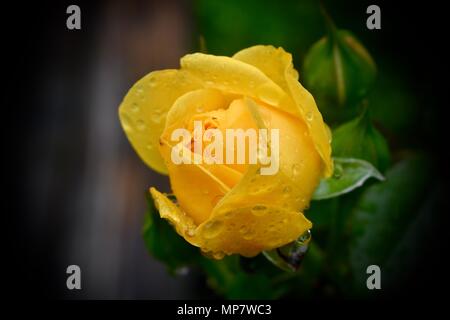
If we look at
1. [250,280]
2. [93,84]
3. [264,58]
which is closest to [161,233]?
[250,280]

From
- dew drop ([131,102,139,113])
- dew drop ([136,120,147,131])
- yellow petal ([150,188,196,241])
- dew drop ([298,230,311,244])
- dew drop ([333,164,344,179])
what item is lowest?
dew drop ([298,230,311,244])

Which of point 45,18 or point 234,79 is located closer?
point 234,79

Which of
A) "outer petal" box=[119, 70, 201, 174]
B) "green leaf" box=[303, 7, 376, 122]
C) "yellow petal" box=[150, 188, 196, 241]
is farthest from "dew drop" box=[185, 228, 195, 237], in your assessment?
"green leaf" box=[303, 7, 376, 122]

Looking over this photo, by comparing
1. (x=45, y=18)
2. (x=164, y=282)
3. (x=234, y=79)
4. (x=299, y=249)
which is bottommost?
(x=164, y=282)

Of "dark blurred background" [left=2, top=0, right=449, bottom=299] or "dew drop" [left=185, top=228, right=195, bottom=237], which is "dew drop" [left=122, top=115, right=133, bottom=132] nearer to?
"dew drop" [left=185, top=228, right=195, bottom=237]

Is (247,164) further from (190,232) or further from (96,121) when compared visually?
(96,121)
